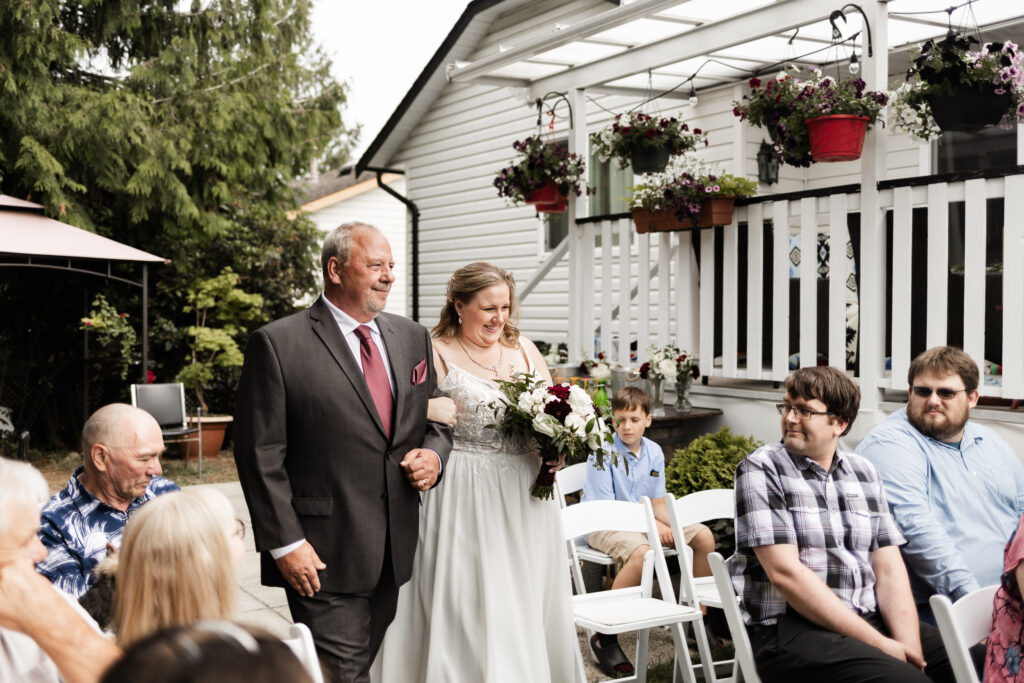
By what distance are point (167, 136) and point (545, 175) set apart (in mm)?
6534

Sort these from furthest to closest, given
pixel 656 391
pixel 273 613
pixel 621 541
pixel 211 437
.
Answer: pixel 211 437
pixel 656 391
pixel 273 613
pixel 621 541

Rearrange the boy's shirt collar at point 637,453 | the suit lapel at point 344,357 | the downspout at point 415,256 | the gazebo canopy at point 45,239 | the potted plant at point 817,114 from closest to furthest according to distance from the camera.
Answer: the suit lapel at point 344,357
the boy's shirt collar at point 637,453
the potted plant at point 817,114
the gazebo canopy at point 45,239
the downspout at point 415,256

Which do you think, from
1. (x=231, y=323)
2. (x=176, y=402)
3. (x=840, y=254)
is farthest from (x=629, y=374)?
(x=231, y=323)

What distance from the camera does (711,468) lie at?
6.12 m

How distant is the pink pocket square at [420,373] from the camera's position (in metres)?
3.67

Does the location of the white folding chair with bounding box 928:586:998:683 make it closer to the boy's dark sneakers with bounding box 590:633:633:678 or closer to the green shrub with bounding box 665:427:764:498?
the boy's dark sneakers with bounding box 590:633:633:678

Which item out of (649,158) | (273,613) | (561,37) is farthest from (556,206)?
(273,613)

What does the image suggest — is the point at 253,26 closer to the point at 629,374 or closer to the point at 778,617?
the point at 629,374

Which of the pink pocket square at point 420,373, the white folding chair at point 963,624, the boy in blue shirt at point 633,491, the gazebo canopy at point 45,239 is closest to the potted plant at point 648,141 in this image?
the boy in blue shirt at point 633,491

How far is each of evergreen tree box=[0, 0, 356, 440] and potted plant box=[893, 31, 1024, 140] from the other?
383 inches

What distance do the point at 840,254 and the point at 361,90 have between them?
10.3 meters

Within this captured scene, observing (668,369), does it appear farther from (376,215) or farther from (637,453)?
(376,215)

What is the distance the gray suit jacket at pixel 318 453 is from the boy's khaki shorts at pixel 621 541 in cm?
222

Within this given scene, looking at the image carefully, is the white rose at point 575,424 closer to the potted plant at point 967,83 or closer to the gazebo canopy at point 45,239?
the potted plant at point 967,83
